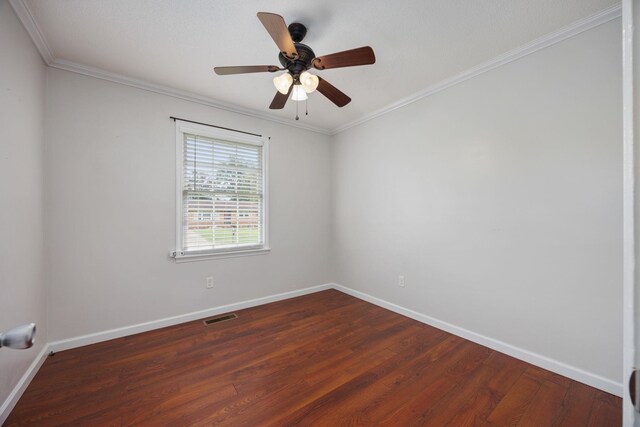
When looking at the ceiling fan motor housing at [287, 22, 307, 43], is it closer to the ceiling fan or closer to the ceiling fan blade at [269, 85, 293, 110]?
the ceiling fan

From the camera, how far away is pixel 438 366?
80.9 inches

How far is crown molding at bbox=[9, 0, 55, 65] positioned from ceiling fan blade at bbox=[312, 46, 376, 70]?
74.9 inches

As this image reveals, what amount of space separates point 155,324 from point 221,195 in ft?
5.05

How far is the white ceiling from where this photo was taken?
1689mm

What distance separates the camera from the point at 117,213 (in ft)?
8.15

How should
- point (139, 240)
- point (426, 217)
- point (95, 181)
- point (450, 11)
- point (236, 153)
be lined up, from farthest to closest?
point (236, 153)
point (426, 217)
point (139, 240)
point (95, 181)
point (450, 11)

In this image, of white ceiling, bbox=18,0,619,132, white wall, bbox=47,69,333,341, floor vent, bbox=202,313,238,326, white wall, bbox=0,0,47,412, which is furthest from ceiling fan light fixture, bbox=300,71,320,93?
floor vent, bbox=202,313,238,326

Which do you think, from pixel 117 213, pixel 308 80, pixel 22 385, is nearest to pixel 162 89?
pixel 117 213

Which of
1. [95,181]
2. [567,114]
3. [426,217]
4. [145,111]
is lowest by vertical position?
[426,217]

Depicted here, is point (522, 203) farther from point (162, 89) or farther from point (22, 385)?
point (22, 385)

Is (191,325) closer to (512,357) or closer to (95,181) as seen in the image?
(95,181)

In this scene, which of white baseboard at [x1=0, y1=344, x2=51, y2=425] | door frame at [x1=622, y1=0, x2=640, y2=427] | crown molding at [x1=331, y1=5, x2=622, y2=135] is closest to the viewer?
door frame at [x1=622, y1=0, x2=640, y2=427]

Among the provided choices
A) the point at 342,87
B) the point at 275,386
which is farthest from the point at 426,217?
the point at 275,386

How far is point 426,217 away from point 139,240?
3046 mm
